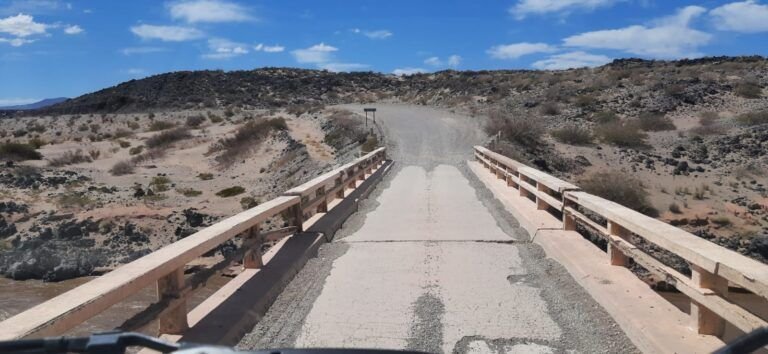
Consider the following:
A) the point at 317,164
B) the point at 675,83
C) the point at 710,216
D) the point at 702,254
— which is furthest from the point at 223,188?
the point at 675,83

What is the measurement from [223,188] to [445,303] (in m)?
24.2

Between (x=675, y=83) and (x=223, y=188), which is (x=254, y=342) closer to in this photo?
(x=223, y=188)

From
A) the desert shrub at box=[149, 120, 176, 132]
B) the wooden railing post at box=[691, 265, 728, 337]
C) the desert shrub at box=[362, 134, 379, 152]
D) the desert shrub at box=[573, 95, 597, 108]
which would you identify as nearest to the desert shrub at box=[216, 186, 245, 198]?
the desert shrub at box=[362, 134, 379, 152]

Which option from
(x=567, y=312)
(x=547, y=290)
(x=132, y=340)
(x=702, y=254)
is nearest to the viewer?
(x=132, y=340)

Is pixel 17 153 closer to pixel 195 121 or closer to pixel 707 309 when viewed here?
pixel 195 121

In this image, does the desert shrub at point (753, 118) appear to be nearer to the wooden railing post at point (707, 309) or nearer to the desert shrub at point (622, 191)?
the desert shrub at point (622, 191)

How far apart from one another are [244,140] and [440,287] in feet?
121

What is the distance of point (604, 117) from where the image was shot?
155 feet

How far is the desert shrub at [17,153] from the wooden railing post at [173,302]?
3829 centimetres

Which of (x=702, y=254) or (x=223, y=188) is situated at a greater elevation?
(x=702, y=254)

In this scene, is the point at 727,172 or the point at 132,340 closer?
the point at 132,340

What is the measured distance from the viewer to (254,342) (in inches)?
237

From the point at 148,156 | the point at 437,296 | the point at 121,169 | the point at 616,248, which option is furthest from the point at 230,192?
the point at 616,248

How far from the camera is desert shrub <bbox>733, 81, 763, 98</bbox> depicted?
165ft
